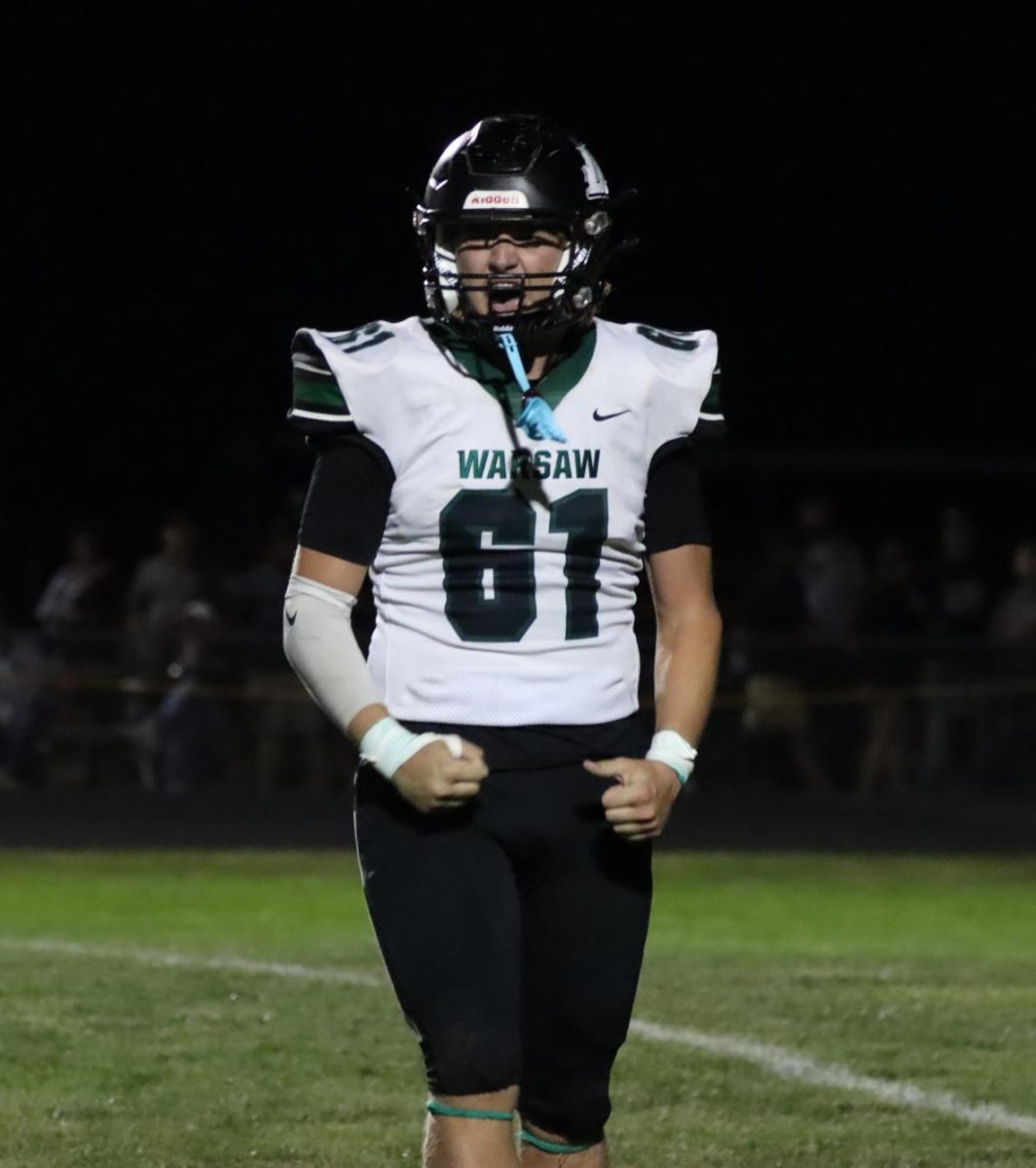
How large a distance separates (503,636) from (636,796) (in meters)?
0.33

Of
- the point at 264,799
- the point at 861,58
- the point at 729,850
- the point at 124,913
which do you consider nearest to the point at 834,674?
the point at 729,850

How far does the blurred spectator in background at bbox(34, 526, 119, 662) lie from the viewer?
52.6 feet

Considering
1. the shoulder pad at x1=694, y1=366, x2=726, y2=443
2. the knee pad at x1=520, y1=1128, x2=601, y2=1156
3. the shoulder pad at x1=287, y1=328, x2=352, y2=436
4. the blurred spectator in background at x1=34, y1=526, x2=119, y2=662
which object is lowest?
the blurred spectator in background at x1=34, y1=526, x2=119, y2=662

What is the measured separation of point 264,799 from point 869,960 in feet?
21.9

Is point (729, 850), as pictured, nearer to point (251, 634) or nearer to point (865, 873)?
point (865, 873)

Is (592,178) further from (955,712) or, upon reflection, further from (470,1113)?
(955,712)

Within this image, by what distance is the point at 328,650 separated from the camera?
3.98m

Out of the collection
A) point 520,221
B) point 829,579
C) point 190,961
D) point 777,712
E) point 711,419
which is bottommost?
point 777,712

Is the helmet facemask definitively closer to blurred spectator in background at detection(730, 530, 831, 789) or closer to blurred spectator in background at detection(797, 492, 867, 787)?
blurred spectator in background at detection(730, 530, 831, 789)

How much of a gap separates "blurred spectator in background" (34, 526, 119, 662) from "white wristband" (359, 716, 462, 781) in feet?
40.2

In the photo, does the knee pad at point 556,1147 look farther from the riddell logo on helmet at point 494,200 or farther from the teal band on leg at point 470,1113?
the riddell logo on helmet at point 494,200

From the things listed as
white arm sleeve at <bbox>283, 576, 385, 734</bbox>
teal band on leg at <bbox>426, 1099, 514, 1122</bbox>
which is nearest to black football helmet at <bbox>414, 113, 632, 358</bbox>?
white arm sleeve at <bbox>283, 576, 385, 734</bbox>

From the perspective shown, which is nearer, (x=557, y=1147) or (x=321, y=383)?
(x=321, y=383)

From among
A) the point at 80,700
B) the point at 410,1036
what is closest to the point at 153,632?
the point at 80,700
